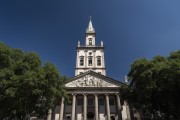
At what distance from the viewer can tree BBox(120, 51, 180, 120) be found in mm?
19688

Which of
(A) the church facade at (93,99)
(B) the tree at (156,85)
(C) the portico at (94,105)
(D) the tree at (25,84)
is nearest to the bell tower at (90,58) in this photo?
(A) the church facade at (93,99)

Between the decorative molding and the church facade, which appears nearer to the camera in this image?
the church facade

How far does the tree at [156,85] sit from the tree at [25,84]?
9429mm

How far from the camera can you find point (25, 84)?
60.0 feet

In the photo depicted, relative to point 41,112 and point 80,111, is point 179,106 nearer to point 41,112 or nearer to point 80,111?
point 41,112

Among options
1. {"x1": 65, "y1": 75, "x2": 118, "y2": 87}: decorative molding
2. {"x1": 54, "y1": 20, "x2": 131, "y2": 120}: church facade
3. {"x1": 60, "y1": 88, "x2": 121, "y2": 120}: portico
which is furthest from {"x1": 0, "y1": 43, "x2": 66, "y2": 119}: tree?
{"x1": 65, "y1": 75, "x2": 118, "y2": 87}: decorative molding

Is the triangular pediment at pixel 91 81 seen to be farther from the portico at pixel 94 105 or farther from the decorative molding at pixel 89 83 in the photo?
the portico at pixel 94 105

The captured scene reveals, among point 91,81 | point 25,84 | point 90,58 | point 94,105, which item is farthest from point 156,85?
point 90,58

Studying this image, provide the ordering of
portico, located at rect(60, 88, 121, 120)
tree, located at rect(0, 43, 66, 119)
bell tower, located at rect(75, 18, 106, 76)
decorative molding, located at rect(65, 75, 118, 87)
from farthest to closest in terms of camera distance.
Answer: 1. bell tower, located at rect(75, 18, 106, 76)
2. decorative molding, located at rect(65, 75, 118, 87)
3. portico, located at rect(60, 88, 121, 120)
4. tree, located at rect(0, 43, 66, 119)

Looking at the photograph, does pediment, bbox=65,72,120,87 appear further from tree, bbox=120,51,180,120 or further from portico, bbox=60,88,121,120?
tree, bbox=120,51,180,120

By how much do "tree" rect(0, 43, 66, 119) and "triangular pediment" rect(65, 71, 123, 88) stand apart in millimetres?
15138

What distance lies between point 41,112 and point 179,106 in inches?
643

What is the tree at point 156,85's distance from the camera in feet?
64.6

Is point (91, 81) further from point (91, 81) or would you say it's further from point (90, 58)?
point (90, 58)
